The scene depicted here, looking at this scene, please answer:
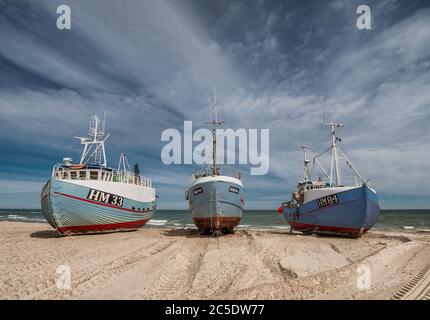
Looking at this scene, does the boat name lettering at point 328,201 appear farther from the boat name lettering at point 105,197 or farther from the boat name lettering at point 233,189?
the boat name lettering at point 105,197

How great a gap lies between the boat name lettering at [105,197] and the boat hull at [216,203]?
6737 mm

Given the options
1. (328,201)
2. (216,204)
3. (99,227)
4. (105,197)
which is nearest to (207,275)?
(216,204)

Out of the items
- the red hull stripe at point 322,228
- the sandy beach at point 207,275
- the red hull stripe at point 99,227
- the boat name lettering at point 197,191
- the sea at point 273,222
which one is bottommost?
the sea at point 273,222

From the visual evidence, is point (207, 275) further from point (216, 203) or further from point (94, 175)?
point (94, 175)

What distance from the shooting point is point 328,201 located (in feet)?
76.6

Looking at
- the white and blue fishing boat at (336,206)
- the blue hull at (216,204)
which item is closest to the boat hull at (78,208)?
the blue hull at (216,204)

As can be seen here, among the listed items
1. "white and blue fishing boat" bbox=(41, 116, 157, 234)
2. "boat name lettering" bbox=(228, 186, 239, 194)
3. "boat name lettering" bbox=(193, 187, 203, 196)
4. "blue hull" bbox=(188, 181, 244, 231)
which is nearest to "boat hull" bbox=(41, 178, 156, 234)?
"white and blue fishing boat" bbox=(41, 116, 157, 234)

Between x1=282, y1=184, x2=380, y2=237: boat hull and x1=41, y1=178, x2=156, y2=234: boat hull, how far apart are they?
62.5 feet

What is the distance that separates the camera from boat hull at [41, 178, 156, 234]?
18.8 metres

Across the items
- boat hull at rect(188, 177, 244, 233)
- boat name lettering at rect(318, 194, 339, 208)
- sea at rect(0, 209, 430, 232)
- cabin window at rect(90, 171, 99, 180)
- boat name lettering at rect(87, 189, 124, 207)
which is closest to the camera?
boat name lettering at rect(87, 189, 124, 207)

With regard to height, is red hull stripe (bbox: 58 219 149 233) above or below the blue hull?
below

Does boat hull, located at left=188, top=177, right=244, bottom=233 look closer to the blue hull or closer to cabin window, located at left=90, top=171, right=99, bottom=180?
the blue hull

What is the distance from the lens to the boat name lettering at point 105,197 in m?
20.1
